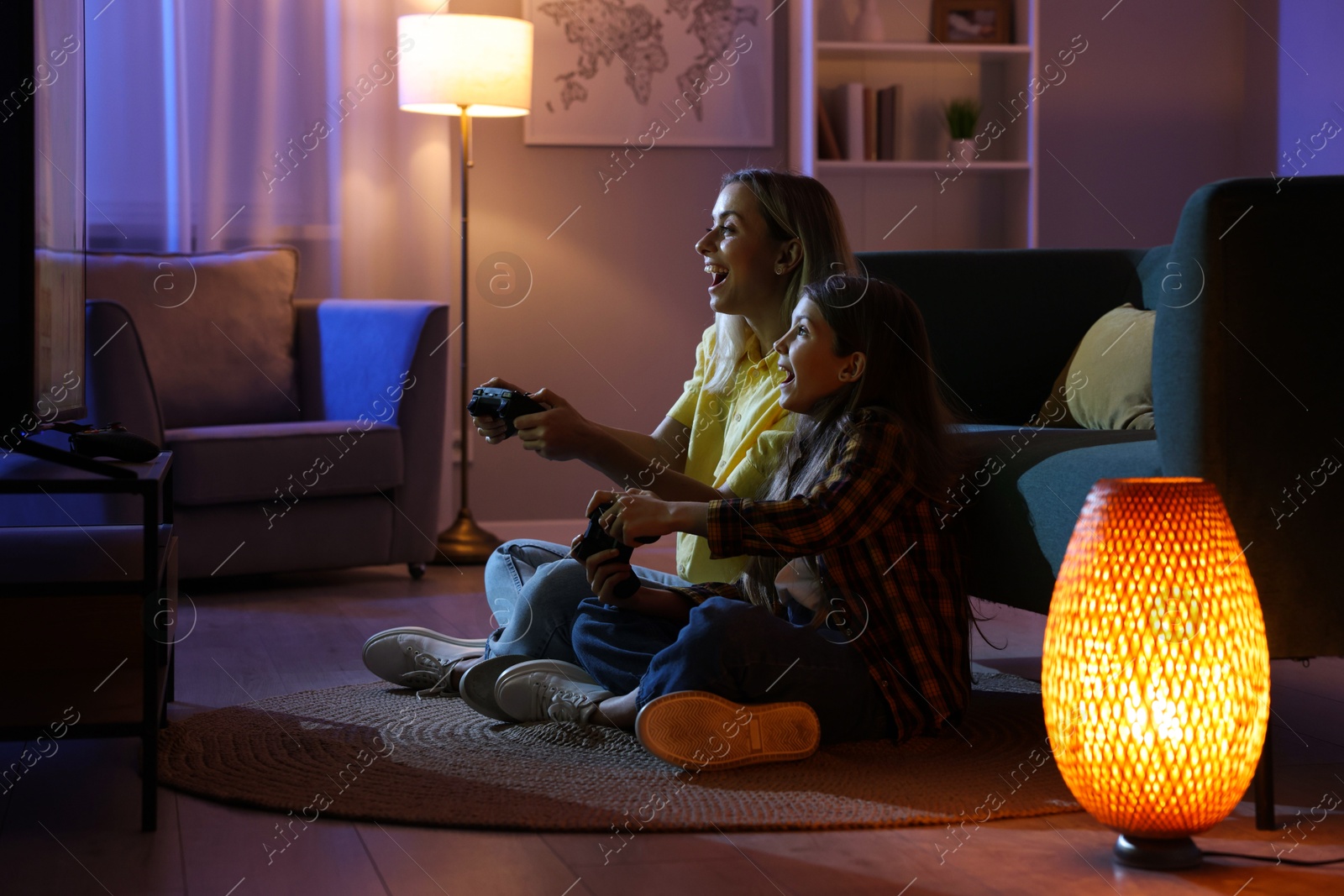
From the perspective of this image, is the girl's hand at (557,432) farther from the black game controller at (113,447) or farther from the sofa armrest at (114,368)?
the sofa armrest at (114,368)

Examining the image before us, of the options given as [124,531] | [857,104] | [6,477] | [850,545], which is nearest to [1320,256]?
[850,545]

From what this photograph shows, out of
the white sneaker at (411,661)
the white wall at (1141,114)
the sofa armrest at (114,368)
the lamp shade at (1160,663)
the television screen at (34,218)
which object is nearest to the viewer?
the lamp shade at (1160,663)

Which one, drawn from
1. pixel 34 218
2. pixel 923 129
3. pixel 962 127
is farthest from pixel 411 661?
pixel 923 129

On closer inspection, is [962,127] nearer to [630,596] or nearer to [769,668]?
[630,596]

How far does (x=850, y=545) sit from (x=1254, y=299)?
20.7 inches

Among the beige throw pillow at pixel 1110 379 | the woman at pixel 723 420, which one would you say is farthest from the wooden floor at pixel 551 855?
the beige throw pillow at pixel 1110 379

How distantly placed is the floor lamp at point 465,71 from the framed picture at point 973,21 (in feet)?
4.11

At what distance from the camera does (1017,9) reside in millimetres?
4004

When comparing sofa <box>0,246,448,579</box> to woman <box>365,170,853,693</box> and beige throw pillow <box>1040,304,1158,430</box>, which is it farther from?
beige throw pillow <box>1040,304,1158,430</box>

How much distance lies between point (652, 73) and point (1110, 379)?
6.90 feet

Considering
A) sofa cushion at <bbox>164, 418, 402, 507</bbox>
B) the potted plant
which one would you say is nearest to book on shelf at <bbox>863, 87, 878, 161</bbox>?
the potted plant

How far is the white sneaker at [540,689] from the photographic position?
1850mm

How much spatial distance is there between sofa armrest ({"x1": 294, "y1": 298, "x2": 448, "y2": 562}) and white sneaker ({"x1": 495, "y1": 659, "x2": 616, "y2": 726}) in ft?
4.82

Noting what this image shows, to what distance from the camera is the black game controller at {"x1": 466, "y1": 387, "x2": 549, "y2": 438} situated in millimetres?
1859
